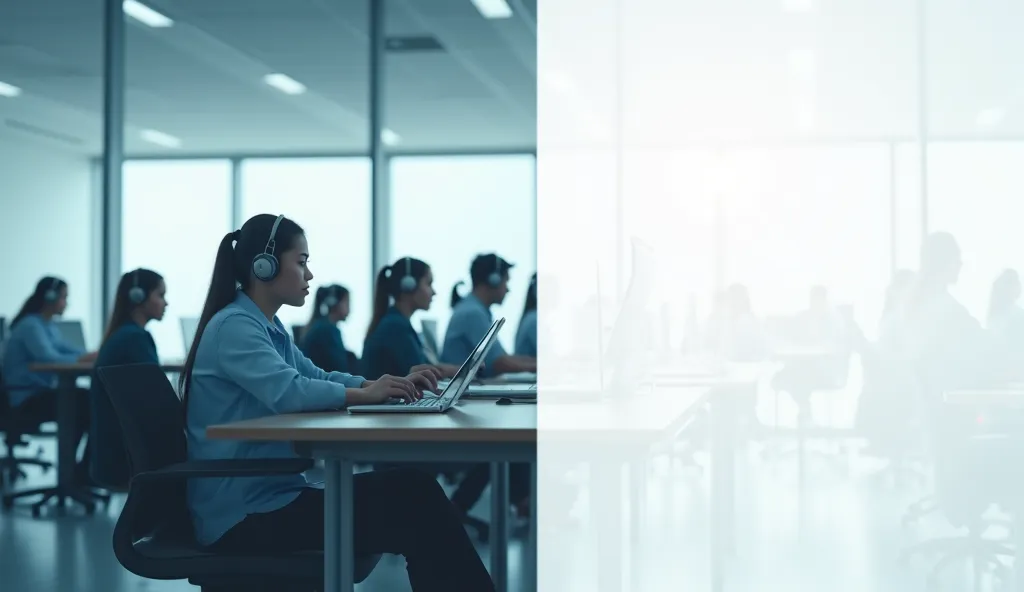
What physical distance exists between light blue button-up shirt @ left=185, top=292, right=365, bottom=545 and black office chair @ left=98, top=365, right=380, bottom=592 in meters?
0.07

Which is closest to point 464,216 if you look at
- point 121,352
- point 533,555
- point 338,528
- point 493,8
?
point 493,8

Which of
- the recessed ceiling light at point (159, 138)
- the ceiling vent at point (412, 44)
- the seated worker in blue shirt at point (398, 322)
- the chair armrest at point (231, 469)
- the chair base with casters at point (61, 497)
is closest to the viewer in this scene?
the chair armrest at point (231, 469)

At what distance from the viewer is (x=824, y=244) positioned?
9.94 feet

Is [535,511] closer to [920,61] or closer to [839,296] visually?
[839,296]

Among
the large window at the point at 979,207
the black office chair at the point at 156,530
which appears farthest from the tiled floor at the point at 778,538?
the black office chair at the point at 156,530

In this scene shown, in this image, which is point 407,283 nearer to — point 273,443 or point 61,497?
point 273,443

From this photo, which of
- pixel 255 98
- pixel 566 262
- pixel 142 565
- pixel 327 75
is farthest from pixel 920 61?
pixel 255 98

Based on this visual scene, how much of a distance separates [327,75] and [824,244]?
5565mm

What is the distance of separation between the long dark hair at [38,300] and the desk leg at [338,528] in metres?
4.21

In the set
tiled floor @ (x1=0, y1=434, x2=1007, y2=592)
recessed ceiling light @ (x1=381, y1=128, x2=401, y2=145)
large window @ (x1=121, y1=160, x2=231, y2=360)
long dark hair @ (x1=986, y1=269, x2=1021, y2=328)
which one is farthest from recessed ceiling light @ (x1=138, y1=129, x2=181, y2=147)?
long dark hair @ (x1=986, y1=269, x2=1021, y2=328)

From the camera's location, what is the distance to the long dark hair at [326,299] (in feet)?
19.8

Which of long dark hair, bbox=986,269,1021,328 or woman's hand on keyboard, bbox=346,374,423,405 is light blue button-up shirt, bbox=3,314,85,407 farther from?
long dark hair, bbox=986,269,1021,328

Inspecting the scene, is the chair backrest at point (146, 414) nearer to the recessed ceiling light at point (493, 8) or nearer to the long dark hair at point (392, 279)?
the long dark hair at point (392, 279)

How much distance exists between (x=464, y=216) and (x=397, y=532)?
19.7 feet
